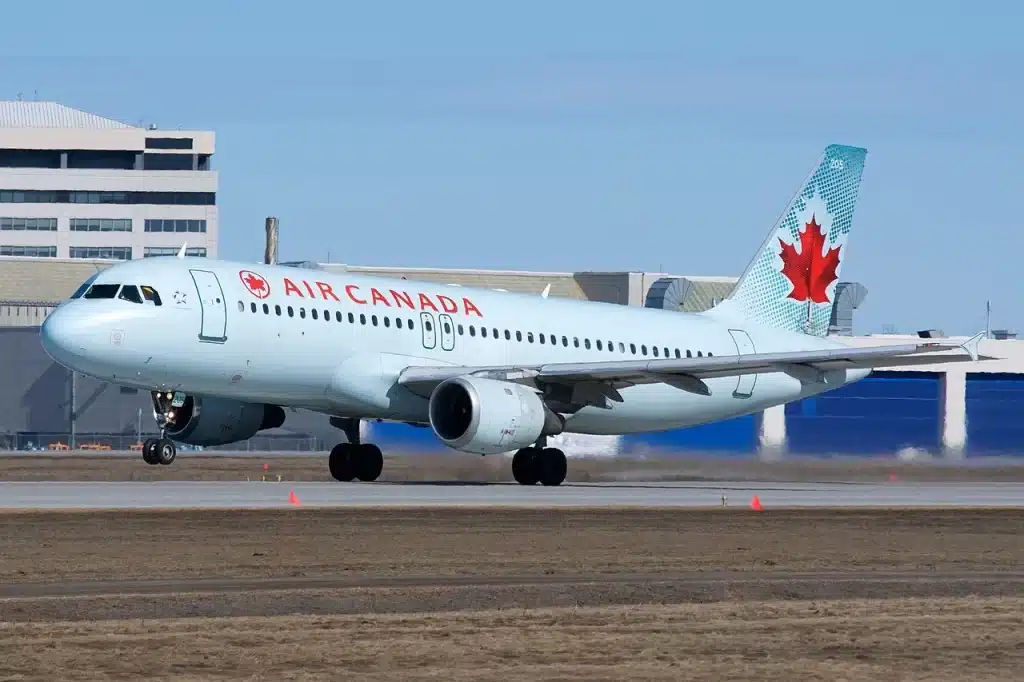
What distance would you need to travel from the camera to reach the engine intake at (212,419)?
4009cm

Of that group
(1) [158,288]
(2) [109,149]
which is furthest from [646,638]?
(2) [109,149]

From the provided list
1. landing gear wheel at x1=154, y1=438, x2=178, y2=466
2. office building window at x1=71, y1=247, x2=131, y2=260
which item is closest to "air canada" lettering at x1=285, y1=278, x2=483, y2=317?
landing gear wheel at x1=154, y1=438, x2=178, y2=466

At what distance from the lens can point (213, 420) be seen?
4034 cm

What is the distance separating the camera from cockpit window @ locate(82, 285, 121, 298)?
37.0 m

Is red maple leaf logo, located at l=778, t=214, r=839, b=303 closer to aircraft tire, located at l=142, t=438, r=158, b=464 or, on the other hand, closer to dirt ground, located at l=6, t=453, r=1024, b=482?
dirt ground, located at l=6, t=453, r=1024, b=482

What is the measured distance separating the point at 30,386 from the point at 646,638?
67.3 metres

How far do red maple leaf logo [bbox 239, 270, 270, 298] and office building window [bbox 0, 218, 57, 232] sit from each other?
133600 mm

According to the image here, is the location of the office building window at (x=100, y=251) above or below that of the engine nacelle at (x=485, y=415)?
above

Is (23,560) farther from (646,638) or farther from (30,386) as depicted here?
(30,386)

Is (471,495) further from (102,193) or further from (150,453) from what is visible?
(102,193)

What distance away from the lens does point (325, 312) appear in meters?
39.2

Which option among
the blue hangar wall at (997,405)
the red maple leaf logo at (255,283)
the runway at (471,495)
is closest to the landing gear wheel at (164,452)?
the runway at (471,495)

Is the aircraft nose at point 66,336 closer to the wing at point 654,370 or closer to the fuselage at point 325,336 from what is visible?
the fuselage at point 325,336

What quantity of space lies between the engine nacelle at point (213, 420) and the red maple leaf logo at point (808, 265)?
648 inches
